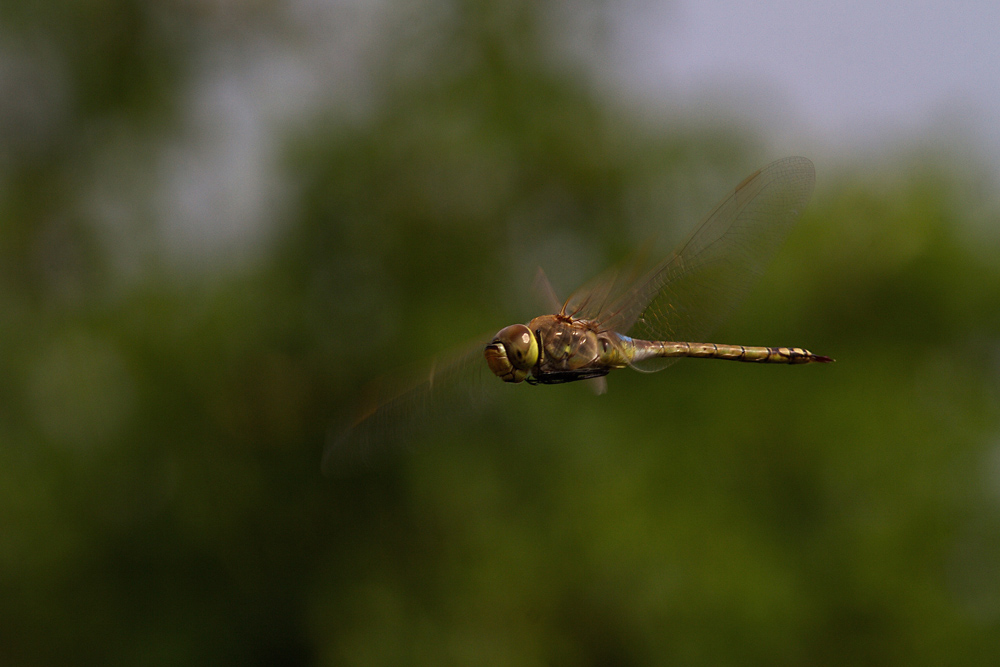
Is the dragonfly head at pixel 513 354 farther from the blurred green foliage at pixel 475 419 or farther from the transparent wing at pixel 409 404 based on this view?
the blurred green foliage at pixel 475 419

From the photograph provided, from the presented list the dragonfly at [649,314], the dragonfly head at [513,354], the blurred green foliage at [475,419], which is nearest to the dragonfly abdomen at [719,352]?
the dragonfly at [649,314]

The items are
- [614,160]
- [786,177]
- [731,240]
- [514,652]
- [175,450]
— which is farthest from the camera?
[175,450]

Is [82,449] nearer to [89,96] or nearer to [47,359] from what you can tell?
[47,359]

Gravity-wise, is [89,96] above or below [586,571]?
above

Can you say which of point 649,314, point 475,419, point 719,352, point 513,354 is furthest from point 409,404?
point 475,419

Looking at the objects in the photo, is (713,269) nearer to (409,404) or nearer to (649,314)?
(649,314)

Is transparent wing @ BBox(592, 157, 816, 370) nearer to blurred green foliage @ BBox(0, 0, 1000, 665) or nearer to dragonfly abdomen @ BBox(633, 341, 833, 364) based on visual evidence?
dragonfly abdomen @ BBox(633, 341, 833, 364)

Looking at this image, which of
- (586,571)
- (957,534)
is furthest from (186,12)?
(957,534)

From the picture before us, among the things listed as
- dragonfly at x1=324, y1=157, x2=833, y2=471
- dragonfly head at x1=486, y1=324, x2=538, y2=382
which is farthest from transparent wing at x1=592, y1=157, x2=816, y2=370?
dragonfly head at x1=486, y1=324, x2=538, y2=382
